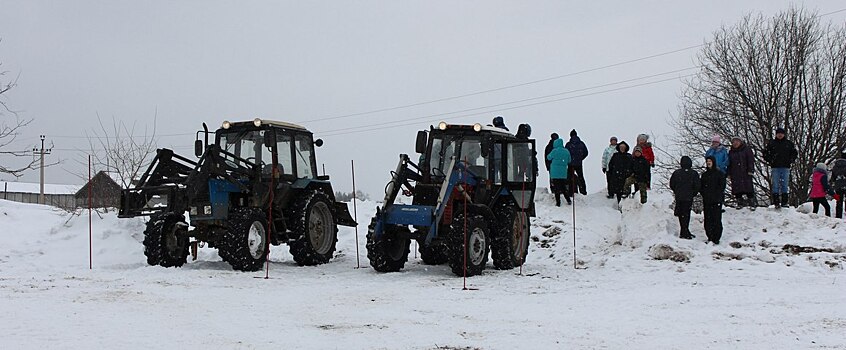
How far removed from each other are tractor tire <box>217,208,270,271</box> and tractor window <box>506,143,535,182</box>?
14.8 ft

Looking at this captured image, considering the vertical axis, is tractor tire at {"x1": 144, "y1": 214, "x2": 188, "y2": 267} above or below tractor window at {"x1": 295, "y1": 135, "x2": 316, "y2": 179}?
below

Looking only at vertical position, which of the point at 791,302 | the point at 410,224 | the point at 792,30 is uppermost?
the point at 792,30

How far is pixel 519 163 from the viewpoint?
13.8 metres

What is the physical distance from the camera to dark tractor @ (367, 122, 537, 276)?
12.0m

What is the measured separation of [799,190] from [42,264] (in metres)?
20.3

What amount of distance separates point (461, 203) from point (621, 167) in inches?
264

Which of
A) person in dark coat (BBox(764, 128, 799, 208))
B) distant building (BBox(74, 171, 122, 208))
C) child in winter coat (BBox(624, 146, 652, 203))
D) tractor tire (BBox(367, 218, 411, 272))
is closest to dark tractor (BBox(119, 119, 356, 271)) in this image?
tractor tire (BBox(367, 218, 411, 272))

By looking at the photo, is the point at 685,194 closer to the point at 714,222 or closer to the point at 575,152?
the point at 714,222

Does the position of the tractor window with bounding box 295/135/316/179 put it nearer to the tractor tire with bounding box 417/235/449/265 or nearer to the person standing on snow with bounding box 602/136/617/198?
the tractor tire with bounding box 417/235/449/265

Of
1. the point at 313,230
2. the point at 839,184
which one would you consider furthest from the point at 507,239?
the point at 839,184

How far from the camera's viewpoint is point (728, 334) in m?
6.89

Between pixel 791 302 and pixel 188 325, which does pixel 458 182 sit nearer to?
pixel 791 302

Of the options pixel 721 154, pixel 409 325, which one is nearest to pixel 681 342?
pixel 409 325

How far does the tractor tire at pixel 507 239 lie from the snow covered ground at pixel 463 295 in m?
0.33
